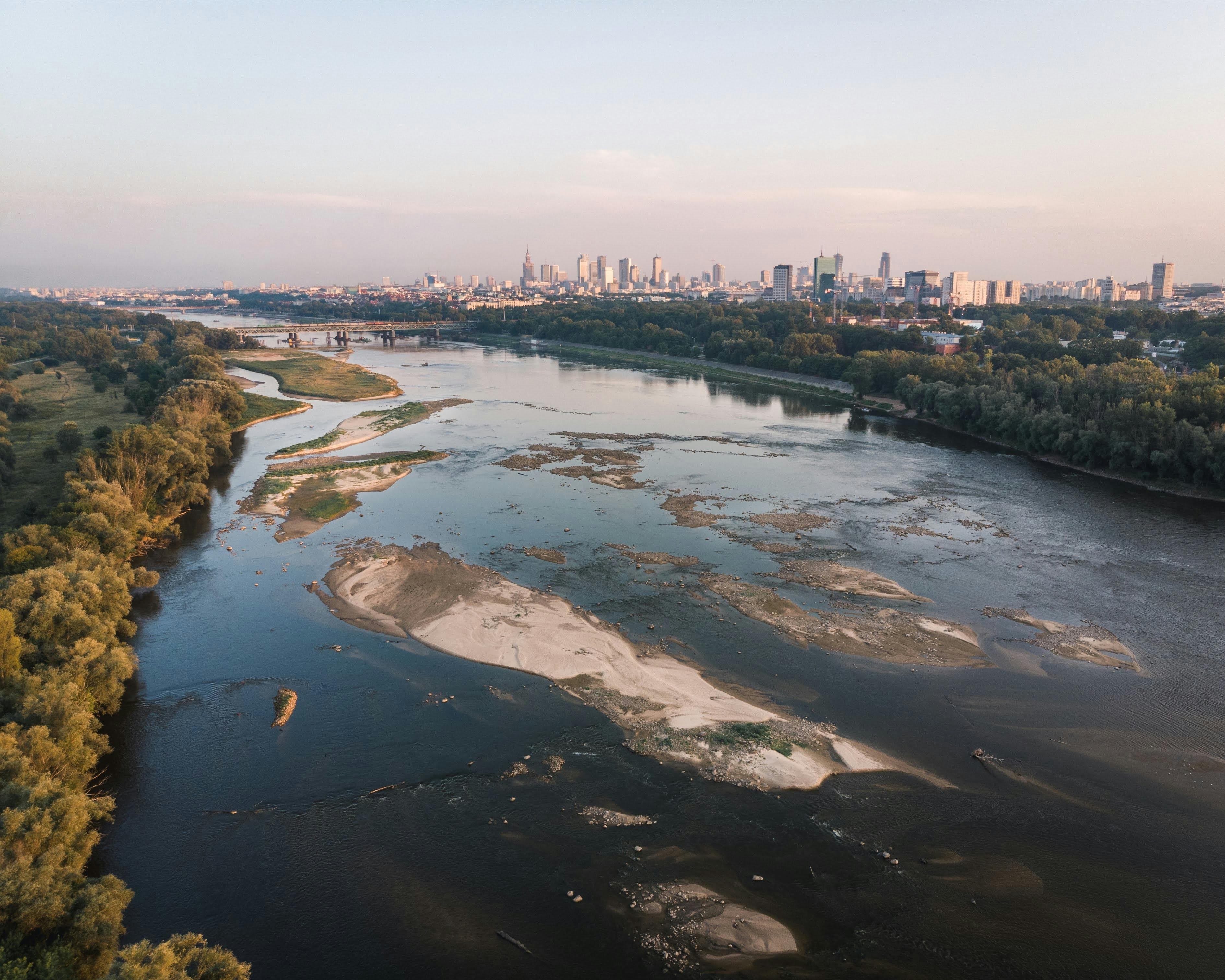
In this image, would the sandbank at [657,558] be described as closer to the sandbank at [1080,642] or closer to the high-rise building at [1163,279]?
the sandbank at [1080,642]

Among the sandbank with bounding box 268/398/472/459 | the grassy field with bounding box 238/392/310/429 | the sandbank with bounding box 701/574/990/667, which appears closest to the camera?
the sandbank with bounding box 701/574/990/667

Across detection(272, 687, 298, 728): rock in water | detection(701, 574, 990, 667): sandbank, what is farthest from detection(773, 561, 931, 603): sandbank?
detection(272, 687, 298, 728): rock in water

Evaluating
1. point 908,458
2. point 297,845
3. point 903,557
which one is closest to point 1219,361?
Result: point 908,458

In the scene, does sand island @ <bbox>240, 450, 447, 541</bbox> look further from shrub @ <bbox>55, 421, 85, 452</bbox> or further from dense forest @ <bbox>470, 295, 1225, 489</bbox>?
dense forest @ <bbox>470, 295, 1225, 489</bbox>

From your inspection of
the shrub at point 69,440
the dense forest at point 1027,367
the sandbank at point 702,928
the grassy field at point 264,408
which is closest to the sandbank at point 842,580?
the sandbank at point 702,928

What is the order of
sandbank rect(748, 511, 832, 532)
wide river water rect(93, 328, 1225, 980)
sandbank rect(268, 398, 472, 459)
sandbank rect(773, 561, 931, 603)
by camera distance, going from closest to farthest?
wide river water rect(93, 328, 1225, 980) → sandbank rect(773, 561, 931, 603) → sandbank rect(748, 511, 832, 532) → sandbank rect(268, 398, 472, 459)
